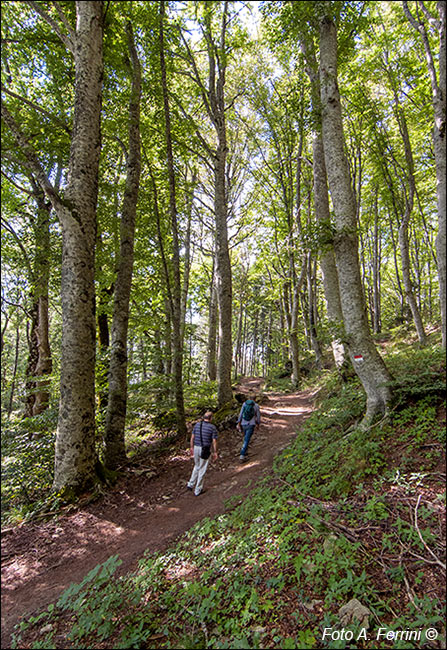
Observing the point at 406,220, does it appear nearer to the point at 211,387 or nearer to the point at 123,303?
the point at 211,387

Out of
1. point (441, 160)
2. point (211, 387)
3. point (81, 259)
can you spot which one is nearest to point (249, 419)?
point (211, 387)

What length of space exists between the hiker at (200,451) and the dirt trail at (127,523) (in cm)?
22

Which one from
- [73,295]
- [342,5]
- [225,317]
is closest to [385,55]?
[342,5]

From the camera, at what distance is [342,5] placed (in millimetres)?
4953

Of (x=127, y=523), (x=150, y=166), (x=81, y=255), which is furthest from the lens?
(x=150, y=166)

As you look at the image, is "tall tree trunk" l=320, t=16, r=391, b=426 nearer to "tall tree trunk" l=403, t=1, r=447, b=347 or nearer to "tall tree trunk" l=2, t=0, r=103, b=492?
"tall tree trunk" l=403, t=1, r=447, b=347

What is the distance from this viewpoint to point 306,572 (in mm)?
2889

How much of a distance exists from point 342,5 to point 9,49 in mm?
6940

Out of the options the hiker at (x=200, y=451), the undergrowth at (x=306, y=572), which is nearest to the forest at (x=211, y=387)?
the undergrowth at (x=306, y=572)

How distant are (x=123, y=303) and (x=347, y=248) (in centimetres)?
598

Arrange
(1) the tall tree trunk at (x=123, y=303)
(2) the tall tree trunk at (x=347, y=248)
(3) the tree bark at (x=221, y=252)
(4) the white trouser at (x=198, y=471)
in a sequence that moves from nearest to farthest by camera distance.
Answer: (2) the tall tree trunk at (x=347, y=248)
(4) the white trouser at (x=198, y=471)
(1) the tall tree trunk at (x=123, y=303)
(3) the tree bark at (x=221, y=252)

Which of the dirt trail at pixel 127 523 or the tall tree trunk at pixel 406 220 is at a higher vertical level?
the tall tree trunk at pixel 406 220

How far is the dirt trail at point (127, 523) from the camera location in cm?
178

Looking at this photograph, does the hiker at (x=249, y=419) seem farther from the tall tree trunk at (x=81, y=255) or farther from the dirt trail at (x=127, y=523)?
the tall tree trunk at (x=81, y=255)
